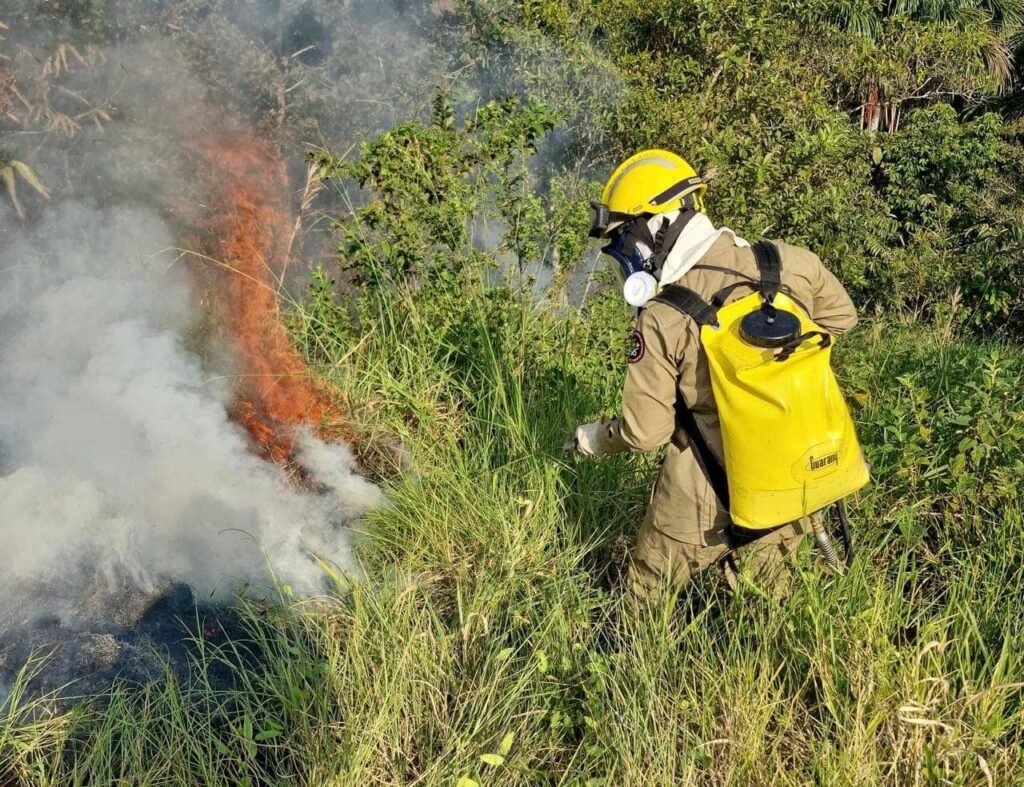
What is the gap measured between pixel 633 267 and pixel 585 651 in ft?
3.89

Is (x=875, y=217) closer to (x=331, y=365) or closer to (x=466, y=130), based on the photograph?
(x=466, y=130)

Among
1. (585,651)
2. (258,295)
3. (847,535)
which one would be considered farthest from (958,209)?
(585,651)

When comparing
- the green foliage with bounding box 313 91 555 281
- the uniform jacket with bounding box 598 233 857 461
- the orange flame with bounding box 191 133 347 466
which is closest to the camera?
the uniform jacket with bounding box 598 233 857 461

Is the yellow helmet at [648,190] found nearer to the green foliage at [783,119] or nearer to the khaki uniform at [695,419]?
the khaki uniform at [695,419]

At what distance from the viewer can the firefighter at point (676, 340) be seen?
2.65 metres

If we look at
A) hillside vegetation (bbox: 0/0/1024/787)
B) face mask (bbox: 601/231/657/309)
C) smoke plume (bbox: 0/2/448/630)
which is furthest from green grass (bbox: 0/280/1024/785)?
face mask (bbox: 601/231/657/309)

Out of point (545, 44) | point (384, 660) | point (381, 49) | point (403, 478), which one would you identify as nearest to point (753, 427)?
point (384, 660)

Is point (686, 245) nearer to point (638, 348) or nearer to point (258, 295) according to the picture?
point (638, 348)

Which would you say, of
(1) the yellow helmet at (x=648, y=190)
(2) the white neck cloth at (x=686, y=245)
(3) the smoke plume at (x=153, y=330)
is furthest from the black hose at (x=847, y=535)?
(3) the smoke plume at (x=153, y=330)

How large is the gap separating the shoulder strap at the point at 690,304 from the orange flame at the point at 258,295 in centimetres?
203

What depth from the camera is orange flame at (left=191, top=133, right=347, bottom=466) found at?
4.16 metres

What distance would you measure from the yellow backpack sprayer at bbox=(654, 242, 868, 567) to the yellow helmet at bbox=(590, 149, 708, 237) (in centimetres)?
26

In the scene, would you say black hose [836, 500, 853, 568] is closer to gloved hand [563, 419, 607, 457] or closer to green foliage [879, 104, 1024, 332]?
gloved hand [563, 419, 607, 457]

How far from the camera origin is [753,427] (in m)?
2.55
